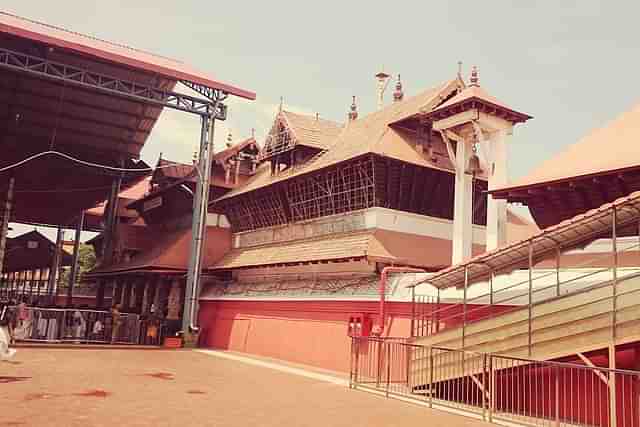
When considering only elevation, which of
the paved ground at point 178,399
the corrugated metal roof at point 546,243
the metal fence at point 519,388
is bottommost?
the paved ground at point 178,399

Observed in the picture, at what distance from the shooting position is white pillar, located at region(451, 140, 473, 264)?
14656 millimetres

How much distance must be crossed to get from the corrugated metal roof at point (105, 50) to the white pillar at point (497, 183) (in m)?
9.73

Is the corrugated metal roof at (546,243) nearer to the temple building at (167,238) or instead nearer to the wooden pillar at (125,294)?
the temple building at (167,238)

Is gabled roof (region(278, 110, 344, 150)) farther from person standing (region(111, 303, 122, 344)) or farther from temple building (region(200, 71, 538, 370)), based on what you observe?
person standing (region(111, 303, 122, 344))

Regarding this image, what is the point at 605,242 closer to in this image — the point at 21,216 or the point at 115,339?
the point at 115,339

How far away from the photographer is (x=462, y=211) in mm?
14828

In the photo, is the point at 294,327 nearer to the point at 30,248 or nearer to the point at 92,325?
the point at 92,325

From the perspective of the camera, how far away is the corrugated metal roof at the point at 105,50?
709 inches

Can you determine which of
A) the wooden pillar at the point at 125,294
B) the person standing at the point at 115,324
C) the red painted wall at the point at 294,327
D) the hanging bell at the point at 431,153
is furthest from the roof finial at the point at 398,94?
the wooden pillar at the point at 125,294

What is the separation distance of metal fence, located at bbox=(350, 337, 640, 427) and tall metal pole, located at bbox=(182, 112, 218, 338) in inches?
385

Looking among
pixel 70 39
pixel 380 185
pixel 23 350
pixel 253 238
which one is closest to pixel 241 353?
pixel 253 238

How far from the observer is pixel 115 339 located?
21500 mm

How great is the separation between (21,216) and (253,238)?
1137 inches

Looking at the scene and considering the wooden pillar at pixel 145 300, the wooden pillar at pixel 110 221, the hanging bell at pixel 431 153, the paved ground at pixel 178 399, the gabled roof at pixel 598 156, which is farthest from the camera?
the wooden pillar at pixel 110 221
